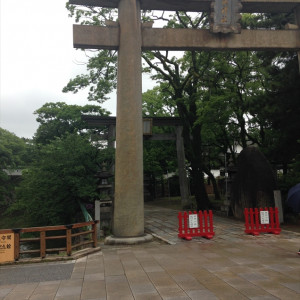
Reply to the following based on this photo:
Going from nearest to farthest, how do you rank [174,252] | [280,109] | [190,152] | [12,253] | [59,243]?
[12,253], [174,252], [280,109], [59,243], [190,152]

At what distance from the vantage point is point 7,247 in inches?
291

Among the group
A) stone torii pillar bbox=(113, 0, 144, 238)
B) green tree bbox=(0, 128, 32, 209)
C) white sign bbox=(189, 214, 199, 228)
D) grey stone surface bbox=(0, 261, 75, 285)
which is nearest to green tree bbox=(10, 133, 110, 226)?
stone torii pillar bbox=(113, 0, 144, 238)

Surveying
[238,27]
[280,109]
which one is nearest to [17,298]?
[238,27]

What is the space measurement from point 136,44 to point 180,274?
26.7 feet

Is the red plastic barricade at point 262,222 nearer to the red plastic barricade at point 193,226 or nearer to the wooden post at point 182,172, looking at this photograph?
the red plastic barricade at point 193,226

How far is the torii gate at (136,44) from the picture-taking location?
9898 millimetres

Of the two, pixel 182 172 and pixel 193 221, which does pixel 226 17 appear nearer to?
pixel 193 221

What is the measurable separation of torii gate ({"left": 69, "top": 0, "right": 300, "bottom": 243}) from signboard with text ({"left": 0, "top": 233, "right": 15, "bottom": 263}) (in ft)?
10.7

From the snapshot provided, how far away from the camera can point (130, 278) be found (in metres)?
5.77

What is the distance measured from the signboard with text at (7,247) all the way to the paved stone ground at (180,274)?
0.32 metres

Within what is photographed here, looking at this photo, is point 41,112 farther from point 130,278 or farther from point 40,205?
point 130,278

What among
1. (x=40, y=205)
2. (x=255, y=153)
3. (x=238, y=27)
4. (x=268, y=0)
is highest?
(x=268, y=0)

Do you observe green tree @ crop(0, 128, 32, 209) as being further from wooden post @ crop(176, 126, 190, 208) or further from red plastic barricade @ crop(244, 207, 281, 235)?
red plastic barricade @ crop(244, 207, 281, 235)

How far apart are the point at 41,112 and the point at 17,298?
24886 millimetres
